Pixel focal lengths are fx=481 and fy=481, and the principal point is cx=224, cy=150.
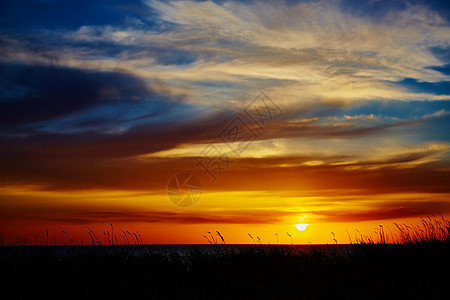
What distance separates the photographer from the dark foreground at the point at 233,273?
11164 millimetres

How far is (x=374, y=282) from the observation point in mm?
12086

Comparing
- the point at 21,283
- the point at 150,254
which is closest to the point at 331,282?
the point at 150,254

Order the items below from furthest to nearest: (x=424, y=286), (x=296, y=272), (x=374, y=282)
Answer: (x=296, y=272), (x=374, y=282), (x=424, y=286)

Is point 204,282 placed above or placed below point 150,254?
below

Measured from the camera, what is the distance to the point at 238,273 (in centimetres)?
1359

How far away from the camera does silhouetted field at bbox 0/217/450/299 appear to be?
11.2 m

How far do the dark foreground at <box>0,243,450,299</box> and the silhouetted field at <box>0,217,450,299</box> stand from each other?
23mm

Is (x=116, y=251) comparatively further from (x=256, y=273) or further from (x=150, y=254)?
(x=256, y=273)

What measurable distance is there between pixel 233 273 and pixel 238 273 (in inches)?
5.6

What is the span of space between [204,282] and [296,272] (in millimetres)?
2573

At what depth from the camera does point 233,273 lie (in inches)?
535

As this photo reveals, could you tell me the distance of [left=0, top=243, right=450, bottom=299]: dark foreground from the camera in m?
11.2

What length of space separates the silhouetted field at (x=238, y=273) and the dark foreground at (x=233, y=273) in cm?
2

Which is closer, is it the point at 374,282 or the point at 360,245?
the point at 374,282
